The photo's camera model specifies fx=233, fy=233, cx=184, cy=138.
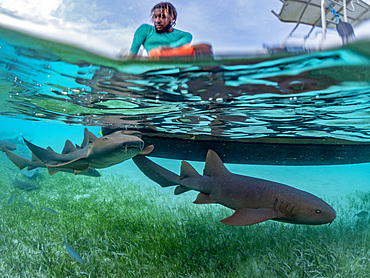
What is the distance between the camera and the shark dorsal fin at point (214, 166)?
18.8 feet

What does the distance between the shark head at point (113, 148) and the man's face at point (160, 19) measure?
2.27 metres

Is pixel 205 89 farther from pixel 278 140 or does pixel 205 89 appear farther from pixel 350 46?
pixel 278 140

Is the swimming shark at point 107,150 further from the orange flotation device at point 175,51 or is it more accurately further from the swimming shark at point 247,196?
the orange flotation device at point 175,51

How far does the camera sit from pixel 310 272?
17.4 ft

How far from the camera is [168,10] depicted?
14.9ft

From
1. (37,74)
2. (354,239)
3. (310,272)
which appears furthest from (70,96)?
(354,239)

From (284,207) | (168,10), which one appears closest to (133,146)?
(168,10)

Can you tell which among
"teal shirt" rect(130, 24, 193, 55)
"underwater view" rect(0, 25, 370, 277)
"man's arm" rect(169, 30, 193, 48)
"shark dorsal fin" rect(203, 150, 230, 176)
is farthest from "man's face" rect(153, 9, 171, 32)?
"shark dorsal fin" rect(203, 150, 230, 176)

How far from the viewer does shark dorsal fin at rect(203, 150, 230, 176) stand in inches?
226

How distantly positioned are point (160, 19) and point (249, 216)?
408 centimetres

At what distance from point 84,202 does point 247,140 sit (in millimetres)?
8444

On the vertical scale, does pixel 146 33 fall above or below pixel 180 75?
above

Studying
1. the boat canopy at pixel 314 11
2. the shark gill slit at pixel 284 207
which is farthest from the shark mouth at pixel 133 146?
the boat canopy at pixel 314 11

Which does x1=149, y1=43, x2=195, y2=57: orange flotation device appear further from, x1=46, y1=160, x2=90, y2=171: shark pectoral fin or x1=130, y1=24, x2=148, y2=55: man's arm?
x1=46, y1=160, x2=90, y2=171: shark pectoral fin
